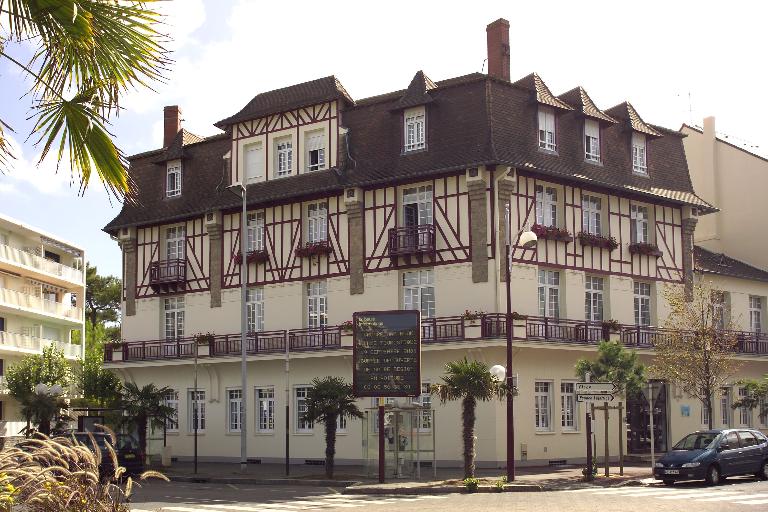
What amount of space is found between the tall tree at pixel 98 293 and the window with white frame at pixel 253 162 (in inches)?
1578

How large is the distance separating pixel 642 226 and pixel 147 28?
3476 cm

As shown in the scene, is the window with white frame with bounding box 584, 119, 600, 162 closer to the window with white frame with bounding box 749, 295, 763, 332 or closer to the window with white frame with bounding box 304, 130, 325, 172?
the window with white frame with bounding box 304, 130, 325, 172

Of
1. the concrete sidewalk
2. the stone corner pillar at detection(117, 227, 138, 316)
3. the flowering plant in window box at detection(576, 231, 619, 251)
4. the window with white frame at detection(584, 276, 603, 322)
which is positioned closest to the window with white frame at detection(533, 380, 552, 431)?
the concrete sidewalk

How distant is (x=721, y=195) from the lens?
4881cm

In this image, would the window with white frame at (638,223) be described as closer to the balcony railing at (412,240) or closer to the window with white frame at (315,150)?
the balcony railing at (412,240)

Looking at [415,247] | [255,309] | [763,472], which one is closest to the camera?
[763,472]

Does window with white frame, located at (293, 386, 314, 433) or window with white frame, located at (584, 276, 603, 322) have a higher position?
window with white frame, located at (584, 276, 603, 322)

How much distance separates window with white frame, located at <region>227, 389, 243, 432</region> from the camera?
41.8m

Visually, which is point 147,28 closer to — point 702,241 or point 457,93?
point 457,93

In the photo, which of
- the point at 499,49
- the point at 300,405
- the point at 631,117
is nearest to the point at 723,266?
the point at 631,117

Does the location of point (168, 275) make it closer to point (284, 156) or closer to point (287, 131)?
point (284, 156)

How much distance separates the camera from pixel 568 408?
36906 mm

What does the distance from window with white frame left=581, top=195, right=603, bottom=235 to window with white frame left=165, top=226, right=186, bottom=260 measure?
17112 millimetres

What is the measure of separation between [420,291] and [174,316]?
12890 millimetres
